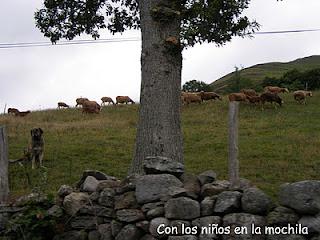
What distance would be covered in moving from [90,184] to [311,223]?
377 centimetres

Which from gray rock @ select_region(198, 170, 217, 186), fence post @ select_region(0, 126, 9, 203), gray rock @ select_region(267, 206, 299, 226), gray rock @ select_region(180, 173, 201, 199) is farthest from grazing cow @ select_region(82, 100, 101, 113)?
gray rock @ select_region(267, 206, 299, 226)

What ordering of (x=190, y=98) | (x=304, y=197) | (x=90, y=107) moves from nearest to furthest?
(x=304, y=197) < (x=90, y=107) < (x=190, y=98)

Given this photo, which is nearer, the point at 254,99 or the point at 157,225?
the point at 157,225

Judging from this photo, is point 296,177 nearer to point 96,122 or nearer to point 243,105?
point 96,122

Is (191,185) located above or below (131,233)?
above

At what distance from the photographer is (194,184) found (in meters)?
8.58

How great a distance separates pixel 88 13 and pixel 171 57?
139 inches

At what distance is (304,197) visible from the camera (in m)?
7.25

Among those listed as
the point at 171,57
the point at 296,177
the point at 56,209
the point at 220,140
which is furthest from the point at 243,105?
the point at 56,209

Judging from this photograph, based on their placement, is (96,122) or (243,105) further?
(243,105)

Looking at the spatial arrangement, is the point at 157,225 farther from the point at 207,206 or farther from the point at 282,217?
the point at 282,217

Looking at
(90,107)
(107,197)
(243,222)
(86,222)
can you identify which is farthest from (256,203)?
(90,107)

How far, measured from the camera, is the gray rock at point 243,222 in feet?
25.0

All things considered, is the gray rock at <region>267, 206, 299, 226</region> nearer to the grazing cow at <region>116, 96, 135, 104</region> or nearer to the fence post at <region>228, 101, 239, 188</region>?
the fence post at <region>228, 101, 239, 188</region>
